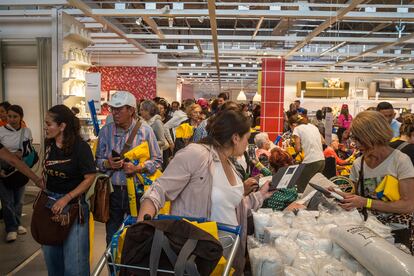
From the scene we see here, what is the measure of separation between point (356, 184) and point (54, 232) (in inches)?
80.8

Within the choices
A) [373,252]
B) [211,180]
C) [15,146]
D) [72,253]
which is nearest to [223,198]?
[211,180]

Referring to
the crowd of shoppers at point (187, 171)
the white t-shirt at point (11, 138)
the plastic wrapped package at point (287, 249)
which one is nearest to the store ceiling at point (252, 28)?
the white t-shirt at point (11, 138)

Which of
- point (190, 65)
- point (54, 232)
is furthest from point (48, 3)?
point (190, 65)

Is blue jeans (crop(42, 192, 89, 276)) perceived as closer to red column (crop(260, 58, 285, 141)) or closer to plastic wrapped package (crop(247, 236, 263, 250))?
plastic wrapped package (crop(247, 236, 263, 250))

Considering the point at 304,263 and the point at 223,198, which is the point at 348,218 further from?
the point at 223,198

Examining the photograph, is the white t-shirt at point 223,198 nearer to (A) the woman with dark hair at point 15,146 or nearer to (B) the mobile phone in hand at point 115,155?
(B) the mobile phone in hand at point 115,155

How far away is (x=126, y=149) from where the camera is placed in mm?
3301

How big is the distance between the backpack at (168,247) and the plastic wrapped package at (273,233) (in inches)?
36.4

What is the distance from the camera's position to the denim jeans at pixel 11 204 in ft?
16.0

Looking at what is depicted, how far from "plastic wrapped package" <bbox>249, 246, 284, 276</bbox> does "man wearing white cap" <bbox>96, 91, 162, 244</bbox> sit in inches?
Answer: 58.1

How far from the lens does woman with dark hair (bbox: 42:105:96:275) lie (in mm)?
2799

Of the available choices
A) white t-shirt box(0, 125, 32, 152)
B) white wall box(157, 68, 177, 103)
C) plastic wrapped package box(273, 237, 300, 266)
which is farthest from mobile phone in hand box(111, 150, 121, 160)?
white wall box(157, 68, 177, 103)

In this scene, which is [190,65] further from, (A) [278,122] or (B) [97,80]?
(B) [97,80]

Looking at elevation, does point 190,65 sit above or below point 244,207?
above
